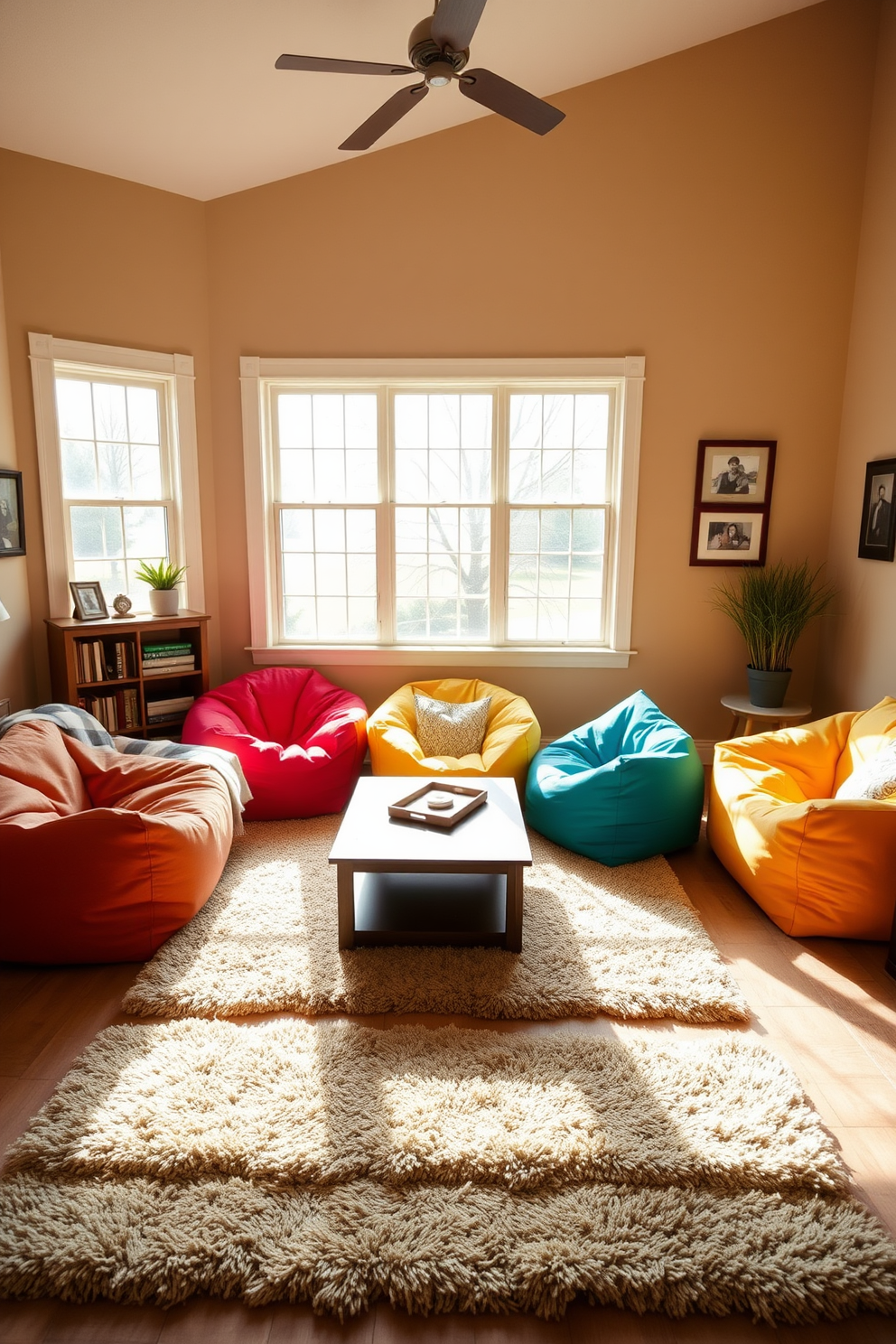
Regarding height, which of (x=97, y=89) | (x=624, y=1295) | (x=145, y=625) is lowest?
(x=624, y=1295)

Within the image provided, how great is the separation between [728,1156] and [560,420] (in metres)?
4.02

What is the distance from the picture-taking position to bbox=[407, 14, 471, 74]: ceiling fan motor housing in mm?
2500

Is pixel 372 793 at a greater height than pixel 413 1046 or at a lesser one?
greater

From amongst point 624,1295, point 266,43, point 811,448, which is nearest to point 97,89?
point 266,43

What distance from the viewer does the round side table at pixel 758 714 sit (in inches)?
184

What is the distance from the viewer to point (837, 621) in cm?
489

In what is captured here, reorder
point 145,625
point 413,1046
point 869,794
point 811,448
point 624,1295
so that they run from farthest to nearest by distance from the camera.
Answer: point 811,448 → point 145,625 → point 869,794 → point 413,1046 → point 624,1295

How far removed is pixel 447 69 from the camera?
8.43ft

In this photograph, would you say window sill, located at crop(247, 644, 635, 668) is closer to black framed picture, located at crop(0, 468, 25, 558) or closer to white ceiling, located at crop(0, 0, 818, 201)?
black framed picture, located at crop(0, 468, 25, 558)

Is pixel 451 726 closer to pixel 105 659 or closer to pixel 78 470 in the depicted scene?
pixel 105 659

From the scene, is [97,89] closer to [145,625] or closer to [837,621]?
[145,625]

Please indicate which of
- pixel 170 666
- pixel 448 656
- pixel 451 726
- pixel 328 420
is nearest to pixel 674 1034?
pixel 451 726

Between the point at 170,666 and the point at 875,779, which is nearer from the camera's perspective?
the point at 875,779

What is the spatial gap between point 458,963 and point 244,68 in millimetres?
3927
